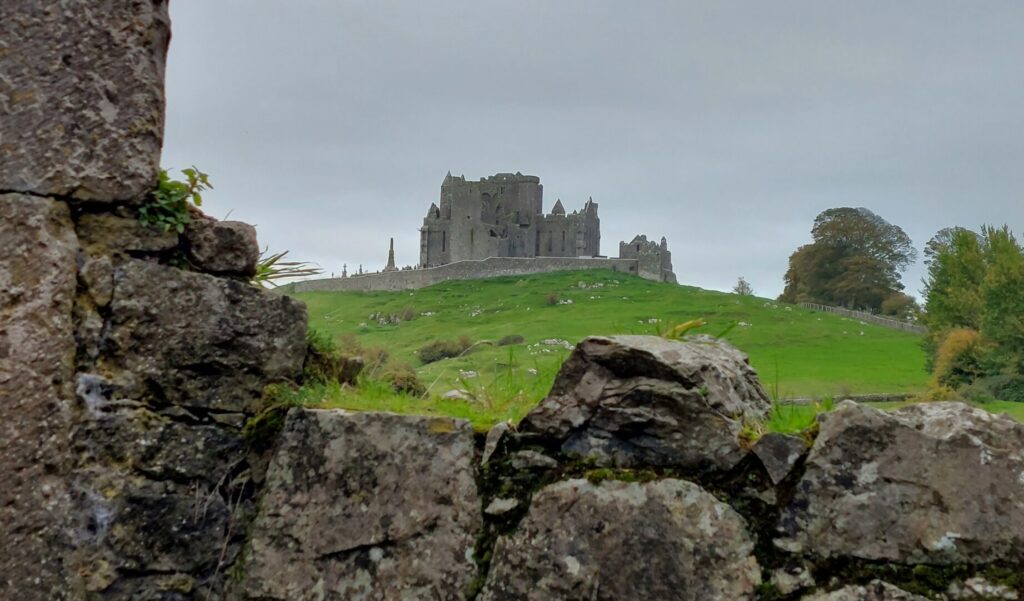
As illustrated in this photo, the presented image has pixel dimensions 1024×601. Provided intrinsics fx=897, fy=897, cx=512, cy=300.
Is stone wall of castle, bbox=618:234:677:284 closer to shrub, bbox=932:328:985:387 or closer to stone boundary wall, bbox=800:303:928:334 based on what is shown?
stone boundary wall, bbox=800:303:928:334

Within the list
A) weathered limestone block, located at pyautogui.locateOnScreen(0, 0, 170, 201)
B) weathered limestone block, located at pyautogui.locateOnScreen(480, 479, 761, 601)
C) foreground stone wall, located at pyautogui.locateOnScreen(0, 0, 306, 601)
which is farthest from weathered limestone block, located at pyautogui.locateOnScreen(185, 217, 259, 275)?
weathered limestone block, located at pyautogui.locateOnScreen(480, 479, 761, 601)

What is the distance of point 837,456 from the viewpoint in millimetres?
3068

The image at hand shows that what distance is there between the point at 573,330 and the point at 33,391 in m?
27.3

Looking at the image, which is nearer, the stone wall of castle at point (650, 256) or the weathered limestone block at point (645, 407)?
the weathered limestone block at point (645, 407)

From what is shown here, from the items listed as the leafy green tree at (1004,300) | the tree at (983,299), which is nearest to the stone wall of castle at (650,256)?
the tree at (983,299)

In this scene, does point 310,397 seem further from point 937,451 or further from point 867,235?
point 867,235

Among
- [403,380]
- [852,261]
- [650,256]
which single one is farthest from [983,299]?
[650,256]

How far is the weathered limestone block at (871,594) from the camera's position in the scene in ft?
9.51

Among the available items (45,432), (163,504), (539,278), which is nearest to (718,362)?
(163,504)

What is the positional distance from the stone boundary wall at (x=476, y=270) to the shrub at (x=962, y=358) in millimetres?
63082

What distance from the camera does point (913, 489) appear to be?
296 cm

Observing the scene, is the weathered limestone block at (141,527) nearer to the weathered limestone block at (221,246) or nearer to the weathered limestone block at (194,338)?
the weathered limestone block at (194,338)

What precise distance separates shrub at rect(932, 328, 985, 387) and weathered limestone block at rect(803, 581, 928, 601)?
15.0m

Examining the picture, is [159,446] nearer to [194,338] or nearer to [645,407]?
[194,338]
